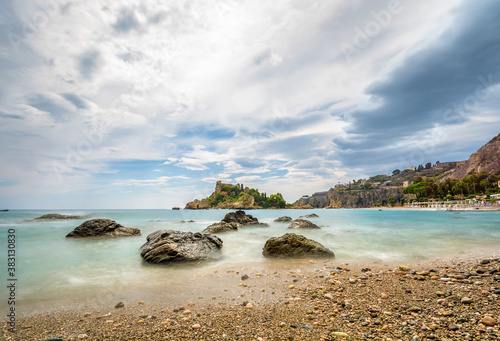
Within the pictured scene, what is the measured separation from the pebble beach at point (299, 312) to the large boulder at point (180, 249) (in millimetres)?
3473

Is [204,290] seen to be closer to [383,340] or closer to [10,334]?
[10,334]

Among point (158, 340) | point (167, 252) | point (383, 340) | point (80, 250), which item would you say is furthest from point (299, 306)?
point (80, 250)

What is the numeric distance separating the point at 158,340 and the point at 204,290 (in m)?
2.82

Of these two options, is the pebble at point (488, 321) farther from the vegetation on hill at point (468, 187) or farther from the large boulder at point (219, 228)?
the vegetation on hill at point (468, 187)

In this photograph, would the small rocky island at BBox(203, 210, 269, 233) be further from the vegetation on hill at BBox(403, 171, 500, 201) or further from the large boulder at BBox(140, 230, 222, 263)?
the vegetation on hill at BBox(403, 171, 500, 201)

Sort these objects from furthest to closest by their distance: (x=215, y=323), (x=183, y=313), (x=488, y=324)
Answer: (x=183, y=313) < (x=215, y=323) < (x=488, y=324)

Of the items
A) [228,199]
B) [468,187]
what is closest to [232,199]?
[228,199]

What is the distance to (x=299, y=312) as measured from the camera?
4590 millimetres

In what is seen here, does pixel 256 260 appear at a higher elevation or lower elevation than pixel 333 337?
lower

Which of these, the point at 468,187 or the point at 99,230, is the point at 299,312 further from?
the point at 468,187

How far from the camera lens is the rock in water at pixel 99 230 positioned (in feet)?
63.8

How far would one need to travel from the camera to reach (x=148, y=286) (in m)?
7.01

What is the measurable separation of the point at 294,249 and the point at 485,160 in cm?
20909

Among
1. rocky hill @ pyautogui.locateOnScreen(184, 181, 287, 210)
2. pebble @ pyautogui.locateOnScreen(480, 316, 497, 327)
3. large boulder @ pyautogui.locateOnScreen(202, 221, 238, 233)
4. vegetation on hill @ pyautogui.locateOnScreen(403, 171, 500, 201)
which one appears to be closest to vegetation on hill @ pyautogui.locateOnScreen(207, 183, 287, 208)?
rocky hill @ pyautogui.locateOnScreen(184, 181, 287, 210)
